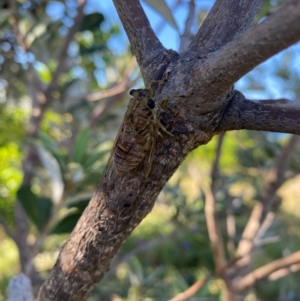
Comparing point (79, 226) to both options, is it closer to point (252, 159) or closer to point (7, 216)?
point (252, 159)

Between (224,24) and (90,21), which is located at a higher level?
(90,21)

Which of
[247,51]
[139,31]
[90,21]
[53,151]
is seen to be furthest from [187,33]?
[90,21]

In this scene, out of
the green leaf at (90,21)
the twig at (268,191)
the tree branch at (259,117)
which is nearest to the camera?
the tree branch at (259,117)

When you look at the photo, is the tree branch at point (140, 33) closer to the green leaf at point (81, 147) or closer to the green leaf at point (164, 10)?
the green leaf at point (164, 10)

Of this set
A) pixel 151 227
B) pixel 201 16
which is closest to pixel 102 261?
pixel 201 16

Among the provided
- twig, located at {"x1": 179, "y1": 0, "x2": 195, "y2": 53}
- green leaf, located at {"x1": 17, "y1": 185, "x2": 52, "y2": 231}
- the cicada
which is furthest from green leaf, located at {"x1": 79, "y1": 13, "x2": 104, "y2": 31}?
the cicada

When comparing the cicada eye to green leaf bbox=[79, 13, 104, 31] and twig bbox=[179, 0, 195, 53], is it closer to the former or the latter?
twig bbox=[179, 0, 195, 53]

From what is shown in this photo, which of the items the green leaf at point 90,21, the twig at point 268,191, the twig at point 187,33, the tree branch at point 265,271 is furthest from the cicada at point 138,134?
the green leaf at point 90,21

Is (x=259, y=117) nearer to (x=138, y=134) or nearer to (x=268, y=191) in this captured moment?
(x=138, y=134)
